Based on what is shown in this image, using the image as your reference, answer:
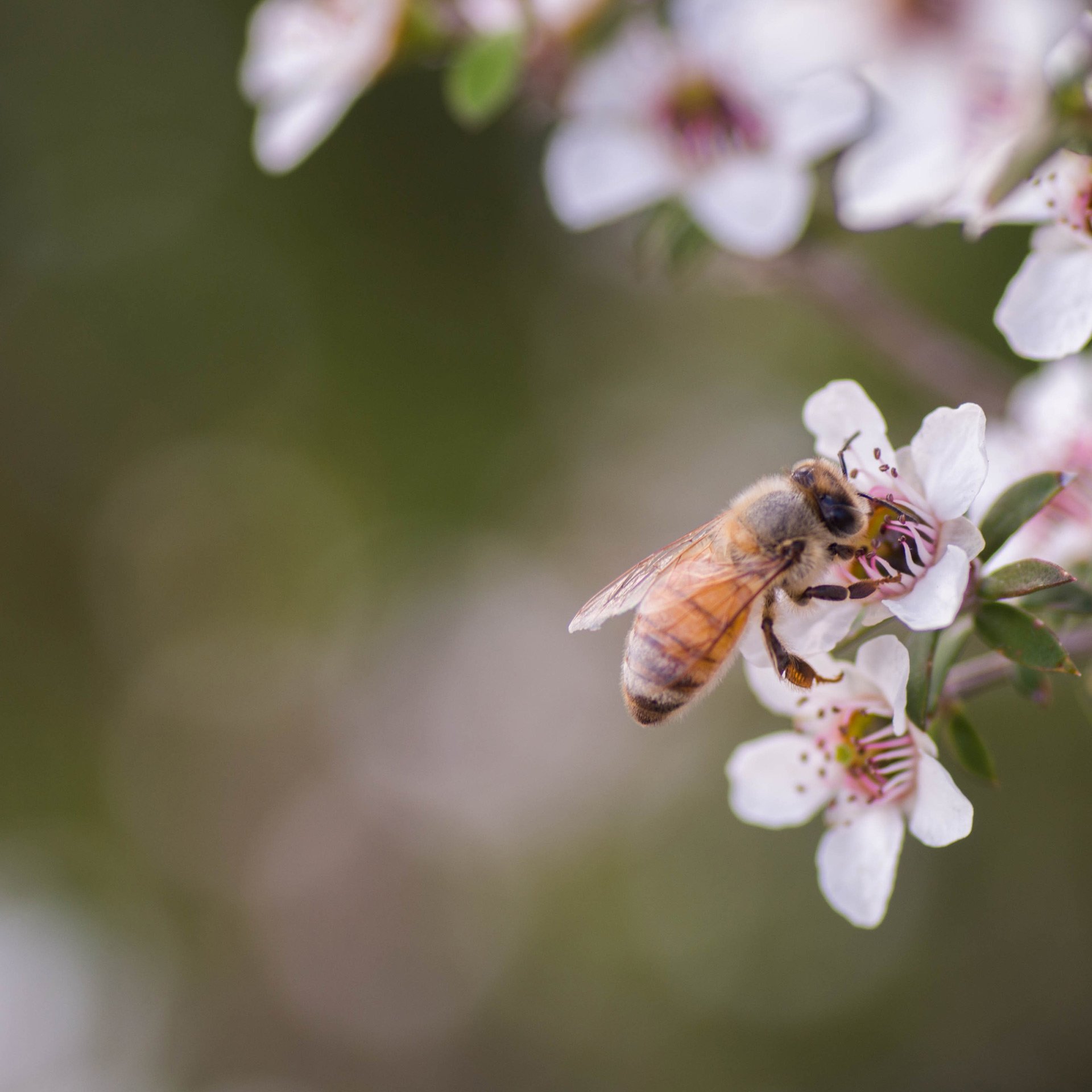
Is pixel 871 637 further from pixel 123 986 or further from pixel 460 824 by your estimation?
pixel 123 986

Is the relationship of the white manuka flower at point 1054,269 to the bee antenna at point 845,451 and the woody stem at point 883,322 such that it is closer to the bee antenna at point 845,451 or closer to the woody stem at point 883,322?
the bee antenna at point 845,451

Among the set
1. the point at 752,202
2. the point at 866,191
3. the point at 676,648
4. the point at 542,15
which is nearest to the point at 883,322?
the point at 752,202

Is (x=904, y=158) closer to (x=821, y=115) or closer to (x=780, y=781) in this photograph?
(x=821, y=115)

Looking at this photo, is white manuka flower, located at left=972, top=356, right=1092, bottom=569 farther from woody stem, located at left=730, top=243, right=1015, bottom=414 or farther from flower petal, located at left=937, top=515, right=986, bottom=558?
woody stem, located at left=730, top=243, right=1015, bottom=414

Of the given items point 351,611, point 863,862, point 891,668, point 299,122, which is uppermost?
point 299,122

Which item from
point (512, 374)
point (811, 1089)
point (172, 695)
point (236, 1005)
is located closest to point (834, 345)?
point (512, 374)

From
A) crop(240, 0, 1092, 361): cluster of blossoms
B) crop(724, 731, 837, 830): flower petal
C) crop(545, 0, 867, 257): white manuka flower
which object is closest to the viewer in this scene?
crop(724, 731, 837, 830): flower petal

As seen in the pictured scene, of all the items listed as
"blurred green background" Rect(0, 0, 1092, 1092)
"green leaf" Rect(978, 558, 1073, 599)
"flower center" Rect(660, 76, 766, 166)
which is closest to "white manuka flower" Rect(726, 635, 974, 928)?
"green leaf" Rect(978, 558, 1073, 599)
